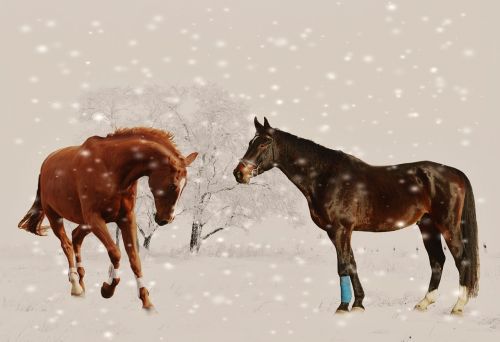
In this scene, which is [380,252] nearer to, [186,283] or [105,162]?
[186,283]

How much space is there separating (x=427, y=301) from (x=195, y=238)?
1077 centimetres

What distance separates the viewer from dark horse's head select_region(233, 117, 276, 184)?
24.8 feet

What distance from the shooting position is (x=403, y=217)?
7902mm

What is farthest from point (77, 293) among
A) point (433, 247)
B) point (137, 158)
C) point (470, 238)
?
point (470, 238)

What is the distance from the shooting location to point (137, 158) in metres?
7.16

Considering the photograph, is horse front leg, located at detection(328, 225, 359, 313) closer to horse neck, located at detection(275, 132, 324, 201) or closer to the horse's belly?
the horse's belly

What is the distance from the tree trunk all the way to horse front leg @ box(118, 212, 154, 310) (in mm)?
10272

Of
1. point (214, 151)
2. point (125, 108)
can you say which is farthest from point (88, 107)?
point (214, 151)

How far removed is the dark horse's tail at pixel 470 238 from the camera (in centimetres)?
784

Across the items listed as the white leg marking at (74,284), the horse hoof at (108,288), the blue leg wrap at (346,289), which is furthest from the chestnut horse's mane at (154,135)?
the blue leg wrap at (346,289)

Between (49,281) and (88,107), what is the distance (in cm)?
776

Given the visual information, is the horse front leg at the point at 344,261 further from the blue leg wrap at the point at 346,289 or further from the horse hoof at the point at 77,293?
the horse hoof at the point at 77,293

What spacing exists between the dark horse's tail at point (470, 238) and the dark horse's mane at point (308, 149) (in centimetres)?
210

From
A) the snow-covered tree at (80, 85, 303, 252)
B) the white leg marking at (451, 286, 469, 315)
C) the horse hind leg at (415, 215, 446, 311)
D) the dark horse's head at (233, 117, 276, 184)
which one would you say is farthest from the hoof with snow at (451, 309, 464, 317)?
the snow-covered tree at (80, 85, 303, 252)
